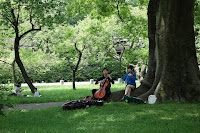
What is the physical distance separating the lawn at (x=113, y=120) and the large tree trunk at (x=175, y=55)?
96 centimetres

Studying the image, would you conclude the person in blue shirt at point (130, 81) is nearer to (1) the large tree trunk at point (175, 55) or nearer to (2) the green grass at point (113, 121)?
(1) the large tree trunk at point (175, 55)

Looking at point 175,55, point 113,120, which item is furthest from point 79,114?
point 175,55

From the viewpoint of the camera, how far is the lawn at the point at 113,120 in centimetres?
529

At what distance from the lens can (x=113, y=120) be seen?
6215 millimetres

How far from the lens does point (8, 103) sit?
548 centimetres

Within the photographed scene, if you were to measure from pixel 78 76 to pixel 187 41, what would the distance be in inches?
848

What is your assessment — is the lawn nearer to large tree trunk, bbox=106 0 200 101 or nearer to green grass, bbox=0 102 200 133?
green grass, bbox=0 102 200 133

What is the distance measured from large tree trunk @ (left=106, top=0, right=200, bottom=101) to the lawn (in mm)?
957

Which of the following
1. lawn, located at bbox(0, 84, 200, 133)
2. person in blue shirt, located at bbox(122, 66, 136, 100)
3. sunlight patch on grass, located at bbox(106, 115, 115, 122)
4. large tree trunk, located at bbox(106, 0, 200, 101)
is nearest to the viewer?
lawn, located at bbox(0, 84, 200, 133)

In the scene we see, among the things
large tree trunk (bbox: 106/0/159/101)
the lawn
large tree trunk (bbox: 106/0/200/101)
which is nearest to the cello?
large tree trunk (bbox: 106/0/159/101)

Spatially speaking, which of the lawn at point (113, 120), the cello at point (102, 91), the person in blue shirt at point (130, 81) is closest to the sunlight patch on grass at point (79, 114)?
the lawn at point (113, 120)

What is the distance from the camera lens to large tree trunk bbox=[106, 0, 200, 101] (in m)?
8.70

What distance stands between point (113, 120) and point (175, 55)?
390cm

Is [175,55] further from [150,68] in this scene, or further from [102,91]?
[102,91]
